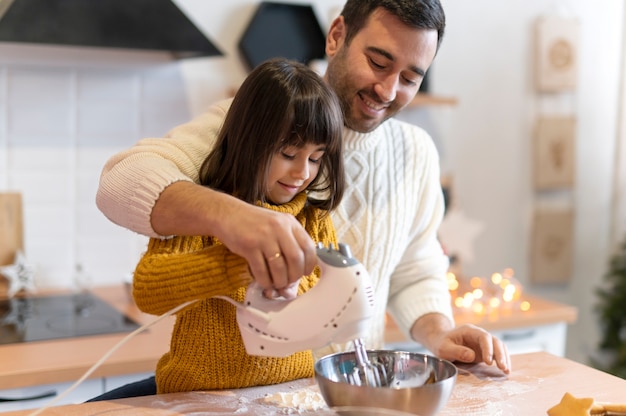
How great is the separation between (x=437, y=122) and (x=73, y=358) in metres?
1.59

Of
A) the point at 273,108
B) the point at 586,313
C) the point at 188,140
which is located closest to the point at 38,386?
the point at 188,140

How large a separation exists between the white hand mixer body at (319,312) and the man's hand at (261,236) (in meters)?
0.02

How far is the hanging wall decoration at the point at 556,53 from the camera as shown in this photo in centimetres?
293

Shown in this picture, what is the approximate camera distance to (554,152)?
2.99 m

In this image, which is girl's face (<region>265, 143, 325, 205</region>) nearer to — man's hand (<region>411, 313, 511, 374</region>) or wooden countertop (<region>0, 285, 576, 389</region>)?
man's hand (<region>411, 313, 511, 374</region>)

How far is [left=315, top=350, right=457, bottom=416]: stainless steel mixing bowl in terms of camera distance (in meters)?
0.96

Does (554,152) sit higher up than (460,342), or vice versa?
(554,152)

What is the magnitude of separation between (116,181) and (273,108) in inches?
9.8

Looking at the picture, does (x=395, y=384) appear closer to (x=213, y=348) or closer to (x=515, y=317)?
(x=213, y=348)

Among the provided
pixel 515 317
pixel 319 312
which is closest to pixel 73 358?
pixel 319 312

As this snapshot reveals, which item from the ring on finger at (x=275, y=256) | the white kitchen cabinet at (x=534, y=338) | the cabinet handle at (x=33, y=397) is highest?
the ring on finger at (x=275, y=256)

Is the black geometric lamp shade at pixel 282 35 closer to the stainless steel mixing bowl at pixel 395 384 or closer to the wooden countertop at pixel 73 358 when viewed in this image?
the wooden countertop at pixel 73 358

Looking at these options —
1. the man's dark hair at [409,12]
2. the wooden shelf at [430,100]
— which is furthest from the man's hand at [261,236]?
the wooden shelf at [430,100]

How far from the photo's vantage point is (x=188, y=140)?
1262 mm
